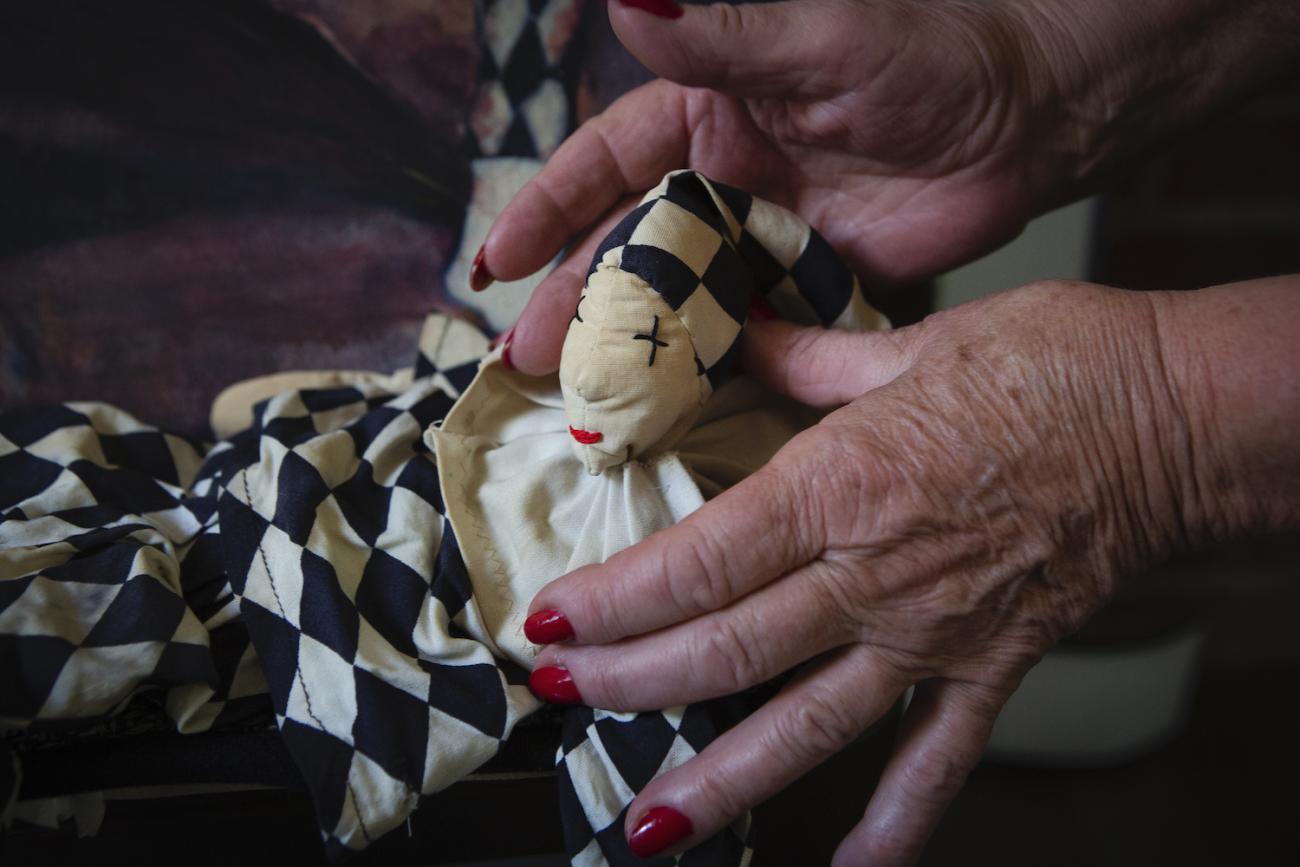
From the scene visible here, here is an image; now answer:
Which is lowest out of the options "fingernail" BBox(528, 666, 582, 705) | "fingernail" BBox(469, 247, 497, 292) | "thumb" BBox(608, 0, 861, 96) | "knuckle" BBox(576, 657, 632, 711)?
"fingernail" BBox(528, 666, 582, 705)

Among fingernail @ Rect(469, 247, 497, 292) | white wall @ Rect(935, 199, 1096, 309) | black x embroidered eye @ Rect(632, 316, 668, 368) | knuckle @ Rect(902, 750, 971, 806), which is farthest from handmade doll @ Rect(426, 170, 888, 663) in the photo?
white wall @ Rect(935, 199, 1096, 309)

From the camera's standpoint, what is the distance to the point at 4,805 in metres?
0.47

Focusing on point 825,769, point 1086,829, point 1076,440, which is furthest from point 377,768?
point 1086,829

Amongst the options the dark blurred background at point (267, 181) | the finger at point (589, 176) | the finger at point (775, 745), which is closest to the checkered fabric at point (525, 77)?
the dark blurred background at point (267, 181)

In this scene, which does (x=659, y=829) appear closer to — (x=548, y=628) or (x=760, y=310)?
(x=548, y=628)

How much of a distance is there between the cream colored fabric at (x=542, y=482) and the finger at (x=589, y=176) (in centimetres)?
11

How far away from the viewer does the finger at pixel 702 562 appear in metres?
0.51

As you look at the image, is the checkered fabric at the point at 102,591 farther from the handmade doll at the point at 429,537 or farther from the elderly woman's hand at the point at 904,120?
the elderly woman's hand at the point at 904,120

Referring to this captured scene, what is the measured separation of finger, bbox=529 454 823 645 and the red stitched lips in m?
0.07

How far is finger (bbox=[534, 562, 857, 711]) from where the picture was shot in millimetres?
513

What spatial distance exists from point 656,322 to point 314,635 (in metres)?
0.26

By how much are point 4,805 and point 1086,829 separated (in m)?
1.04

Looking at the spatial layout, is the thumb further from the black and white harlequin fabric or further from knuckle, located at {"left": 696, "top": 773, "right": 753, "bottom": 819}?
knuckle, located at {"left": 696, "top": 773, "right": 753, "bottom": 819}

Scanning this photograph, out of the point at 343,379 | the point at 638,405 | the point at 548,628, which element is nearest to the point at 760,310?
the point at 638,405
